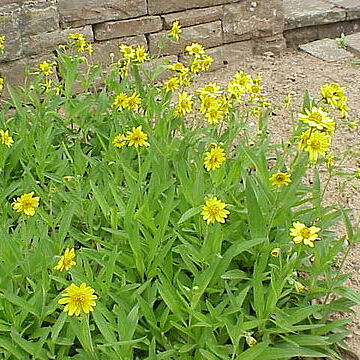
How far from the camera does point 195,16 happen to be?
4.15 meters

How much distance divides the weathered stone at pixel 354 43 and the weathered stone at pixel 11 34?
7.45ft

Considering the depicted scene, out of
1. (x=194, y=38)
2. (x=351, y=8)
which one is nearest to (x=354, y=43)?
(x=351, y=8)

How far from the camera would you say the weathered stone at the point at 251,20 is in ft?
14.1

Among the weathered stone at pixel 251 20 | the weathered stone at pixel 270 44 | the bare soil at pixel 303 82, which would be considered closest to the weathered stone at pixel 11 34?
the bare soil at pixel 303 82

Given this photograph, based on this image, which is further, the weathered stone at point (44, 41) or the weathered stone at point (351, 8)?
the weathered stone at point (351, 8)

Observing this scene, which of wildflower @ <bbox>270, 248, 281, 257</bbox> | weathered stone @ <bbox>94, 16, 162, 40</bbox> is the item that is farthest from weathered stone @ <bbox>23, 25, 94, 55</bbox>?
wildflower @ <bbox>270, 248, 281, 257</bbox>

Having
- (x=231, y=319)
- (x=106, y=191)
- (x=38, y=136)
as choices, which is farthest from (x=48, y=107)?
(x=231, y=319)

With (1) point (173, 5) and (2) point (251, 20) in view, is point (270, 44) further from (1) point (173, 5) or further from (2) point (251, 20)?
(1) point (173, 5)

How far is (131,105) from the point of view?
103 inches

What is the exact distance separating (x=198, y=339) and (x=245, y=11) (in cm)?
292

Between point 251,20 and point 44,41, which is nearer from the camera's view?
point 44,41

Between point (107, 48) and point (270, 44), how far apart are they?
1229 millimetres

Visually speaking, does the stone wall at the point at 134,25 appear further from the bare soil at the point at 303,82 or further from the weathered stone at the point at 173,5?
the bare soil at the point at 303,82

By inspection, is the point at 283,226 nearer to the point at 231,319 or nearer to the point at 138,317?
the point at 231,319
